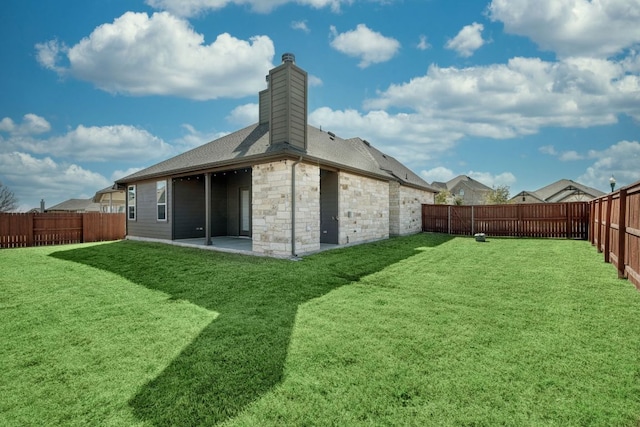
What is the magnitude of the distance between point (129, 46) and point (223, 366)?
12.5m

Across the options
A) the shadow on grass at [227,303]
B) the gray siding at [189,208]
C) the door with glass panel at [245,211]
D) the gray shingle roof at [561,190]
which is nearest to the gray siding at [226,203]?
the door with glass panel at [245,211]

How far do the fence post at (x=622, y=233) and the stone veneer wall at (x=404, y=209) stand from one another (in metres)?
9.12

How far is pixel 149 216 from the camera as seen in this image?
13.4 metres

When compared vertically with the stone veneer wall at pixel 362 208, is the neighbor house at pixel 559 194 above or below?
above

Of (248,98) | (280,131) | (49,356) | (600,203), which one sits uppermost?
(248,98)

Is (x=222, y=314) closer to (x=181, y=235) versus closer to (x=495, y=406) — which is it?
(x=495, y=406)

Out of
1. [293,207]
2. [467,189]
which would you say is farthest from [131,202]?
[467,189]

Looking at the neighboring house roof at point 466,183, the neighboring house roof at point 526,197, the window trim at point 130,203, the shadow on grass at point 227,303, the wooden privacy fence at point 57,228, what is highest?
the neighboring house roof at point 466,183

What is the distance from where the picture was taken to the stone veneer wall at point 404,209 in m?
15.2

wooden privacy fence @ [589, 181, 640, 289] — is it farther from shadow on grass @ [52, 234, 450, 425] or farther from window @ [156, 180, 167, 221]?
window @ [156, 180, 167, 221]

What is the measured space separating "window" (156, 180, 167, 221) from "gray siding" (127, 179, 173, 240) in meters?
0.23

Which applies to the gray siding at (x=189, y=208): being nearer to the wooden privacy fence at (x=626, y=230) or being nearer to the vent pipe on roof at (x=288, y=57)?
the vent pipe on roof at (x=288, y=57)

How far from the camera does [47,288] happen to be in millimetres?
6219

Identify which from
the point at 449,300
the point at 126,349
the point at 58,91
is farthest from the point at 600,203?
the point at 58,91
